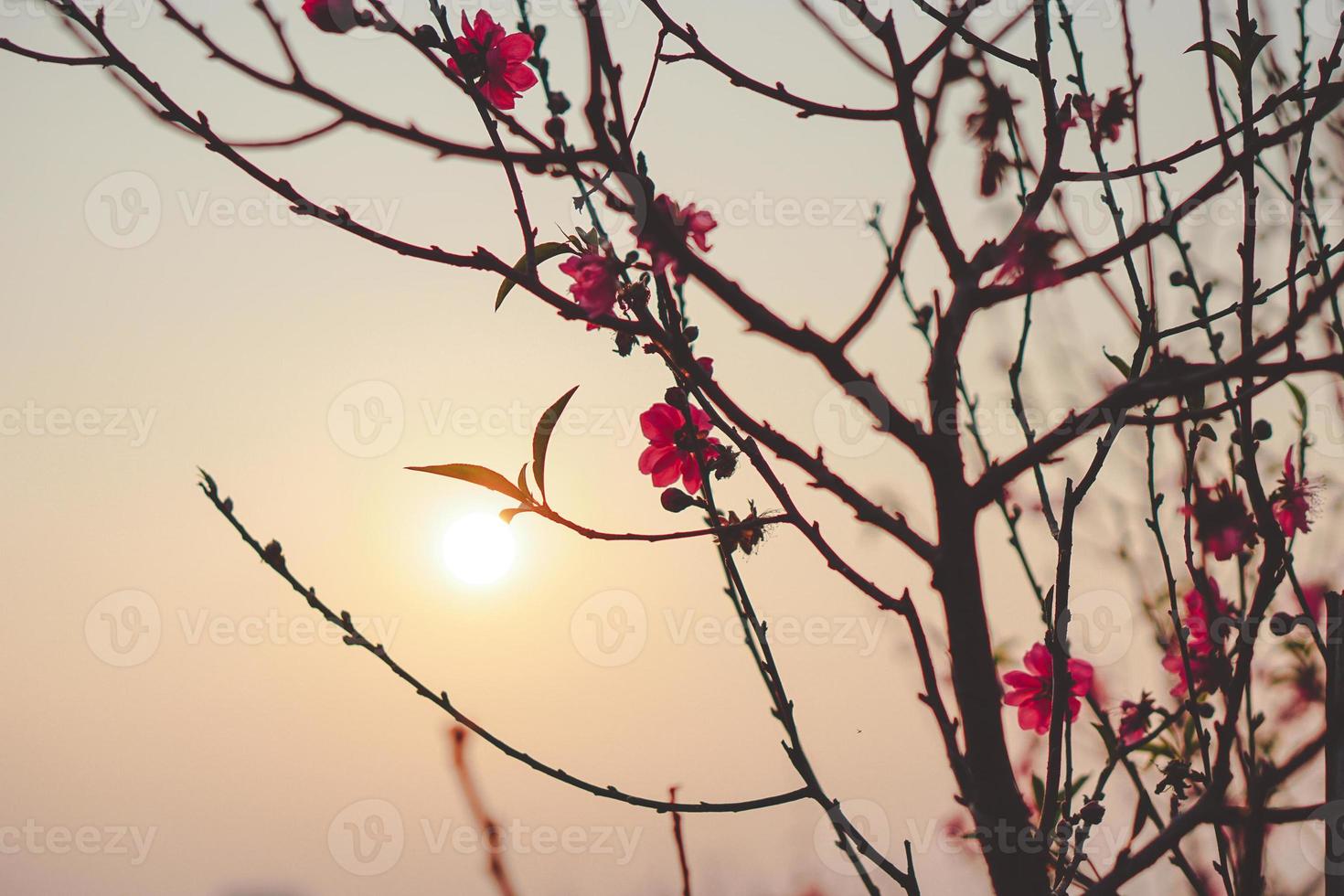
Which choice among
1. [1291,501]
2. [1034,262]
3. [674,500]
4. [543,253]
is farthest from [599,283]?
[1291,501]

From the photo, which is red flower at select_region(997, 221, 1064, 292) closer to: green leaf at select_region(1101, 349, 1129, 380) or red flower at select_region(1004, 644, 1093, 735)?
green leaf at select_region(1101, 349, 1129, 380)

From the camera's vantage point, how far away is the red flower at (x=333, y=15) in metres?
1.20

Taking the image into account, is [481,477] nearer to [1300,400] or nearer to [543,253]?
[543,253]

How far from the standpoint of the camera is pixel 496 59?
1534 millimetres

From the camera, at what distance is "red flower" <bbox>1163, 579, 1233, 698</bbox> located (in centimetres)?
136

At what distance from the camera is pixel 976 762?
1017 mm

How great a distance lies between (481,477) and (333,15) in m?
0.58

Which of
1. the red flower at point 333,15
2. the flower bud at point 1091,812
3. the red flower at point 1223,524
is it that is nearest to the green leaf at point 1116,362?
the red flower at point 1223,524

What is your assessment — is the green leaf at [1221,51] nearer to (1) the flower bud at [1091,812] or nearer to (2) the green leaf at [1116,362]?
(2) the green leaf at [1116,362]

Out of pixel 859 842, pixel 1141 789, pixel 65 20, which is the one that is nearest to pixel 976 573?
pixel 859 842

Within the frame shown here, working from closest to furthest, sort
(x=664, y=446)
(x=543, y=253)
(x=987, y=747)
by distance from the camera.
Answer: (x=987, y=747)
(x=543, y=253)
(x=664, y=446)

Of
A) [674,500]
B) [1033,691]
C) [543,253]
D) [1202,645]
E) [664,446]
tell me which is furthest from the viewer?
[1033,691]

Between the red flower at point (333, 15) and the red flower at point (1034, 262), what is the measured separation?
81cm

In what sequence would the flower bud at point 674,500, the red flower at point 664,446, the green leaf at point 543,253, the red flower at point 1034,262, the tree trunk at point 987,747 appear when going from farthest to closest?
the red flower at point 664,446 < the flower bud at point 674,500 < the green leaf at point 543,253 < the red flower at point 1034,262 < the tree trunk at point 987,747
